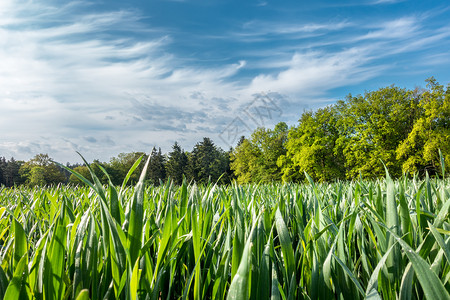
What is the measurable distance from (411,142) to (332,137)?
923cm

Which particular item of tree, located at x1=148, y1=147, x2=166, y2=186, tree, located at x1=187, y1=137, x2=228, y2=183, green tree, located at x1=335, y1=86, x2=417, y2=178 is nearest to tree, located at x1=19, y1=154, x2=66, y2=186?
tree, located at x1=148, y1=147, x2=166, y2=186

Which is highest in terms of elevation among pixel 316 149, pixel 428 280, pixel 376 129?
pixel 376 129

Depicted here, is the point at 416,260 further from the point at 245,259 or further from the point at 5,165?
the point at 5,165

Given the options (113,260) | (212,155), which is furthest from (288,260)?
(212,155)

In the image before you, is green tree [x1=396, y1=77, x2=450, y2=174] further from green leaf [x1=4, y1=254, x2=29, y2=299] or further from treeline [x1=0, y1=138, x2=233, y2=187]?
treeline [x1=0, y1=138, x2=233, y2=187]

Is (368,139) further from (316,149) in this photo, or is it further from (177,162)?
(177,162)

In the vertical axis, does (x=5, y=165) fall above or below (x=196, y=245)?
above

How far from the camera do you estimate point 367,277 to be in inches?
32.1

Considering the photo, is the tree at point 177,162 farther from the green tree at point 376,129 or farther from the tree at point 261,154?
the green tree at point 376,129

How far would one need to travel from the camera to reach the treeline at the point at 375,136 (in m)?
26.3

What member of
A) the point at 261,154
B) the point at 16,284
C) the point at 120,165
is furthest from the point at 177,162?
the point at 16,284

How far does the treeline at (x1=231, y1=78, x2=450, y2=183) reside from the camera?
2633cm

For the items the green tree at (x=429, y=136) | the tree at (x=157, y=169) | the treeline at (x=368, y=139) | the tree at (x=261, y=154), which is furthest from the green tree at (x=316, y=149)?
the tree at (x=157, y=169)

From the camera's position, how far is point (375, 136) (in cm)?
→ 2939
